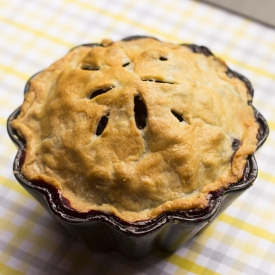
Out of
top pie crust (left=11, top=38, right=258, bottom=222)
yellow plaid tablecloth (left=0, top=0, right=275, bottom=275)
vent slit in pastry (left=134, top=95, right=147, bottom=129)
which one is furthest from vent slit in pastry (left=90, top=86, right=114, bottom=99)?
yellow plaid tablecloth (left=0, top=0, right=275, bottom=275)

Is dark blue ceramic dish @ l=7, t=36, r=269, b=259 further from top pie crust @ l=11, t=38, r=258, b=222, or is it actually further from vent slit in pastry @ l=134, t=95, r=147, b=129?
vent slit in pastry @ l=134, t=95, r=147, b=129

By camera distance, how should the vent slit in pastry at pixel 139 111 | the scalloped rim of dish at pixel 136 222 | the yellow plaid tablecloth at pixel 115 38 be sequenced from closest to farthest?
the scalloped rim of dish at pixel 136 222, the vent slit in pastry at pixel 139 111, the yellow plaid tablecloth at pixel 115 38

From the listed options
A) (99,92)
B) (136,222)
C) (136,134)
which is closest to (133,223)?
(136,222)

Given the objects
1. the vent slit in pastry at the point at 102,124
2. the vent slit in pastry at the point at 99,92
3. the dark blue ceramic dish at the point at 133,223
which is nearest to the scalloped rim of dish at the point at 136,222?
the dark blue ceramic dish at the point at 133,223

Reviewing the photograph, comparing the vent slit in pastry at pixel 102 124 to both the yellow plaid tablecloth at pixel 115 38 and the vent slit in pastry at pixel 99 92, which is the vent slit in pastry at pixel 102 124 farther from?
the yellow plaid tablecloth at pixel 115 38

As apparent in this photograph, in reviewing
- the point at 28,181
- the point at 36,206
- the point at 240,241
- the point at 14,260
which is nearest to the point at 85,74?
the point at 28,181

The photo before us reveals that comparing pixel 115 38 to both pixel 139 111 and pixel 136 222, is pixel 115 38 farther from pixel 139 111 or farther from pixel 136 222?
pixel 136 222
